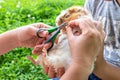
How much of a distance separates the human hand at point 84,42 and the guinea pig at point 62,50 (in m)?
0.03

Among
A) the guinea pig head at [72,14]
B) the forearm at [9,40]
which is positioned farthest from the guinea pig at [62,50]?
the forearm at [9,40]

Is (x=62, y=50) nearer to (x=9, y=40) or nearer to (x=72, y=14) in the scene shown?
(x=72, y=14)

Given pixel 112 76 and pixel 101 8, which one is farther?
pixel 101 8

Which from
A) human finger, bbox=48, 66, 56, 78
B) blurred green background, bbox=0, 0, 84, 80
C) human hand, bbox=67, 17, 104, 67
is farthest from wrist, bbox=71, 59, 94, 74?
blurred green background, bbox=0, 0, 84, 80

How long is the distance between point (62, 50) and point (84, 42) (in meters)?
0.11

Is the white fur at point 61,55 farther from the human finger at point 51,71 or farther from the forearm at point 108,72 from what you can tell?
the forearm at point 108,72

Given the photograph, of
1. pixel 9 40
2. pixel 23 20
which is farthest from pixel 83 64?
pixel 23 20

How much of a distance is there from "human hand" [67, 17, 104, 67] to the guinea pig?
0.03 m

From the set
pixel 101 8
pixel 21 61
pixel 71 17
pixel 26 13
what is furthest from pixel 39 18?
pixel 71 17

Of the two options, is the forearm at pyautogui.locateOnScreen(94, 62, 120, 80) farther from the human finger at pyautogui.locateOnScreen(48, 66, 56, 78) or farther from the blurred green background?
the blurred green background

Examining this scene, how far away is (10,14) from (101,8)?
2061 mm

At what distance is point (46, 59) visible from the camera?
1.15m

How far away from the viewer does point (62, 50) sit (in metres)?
1.14

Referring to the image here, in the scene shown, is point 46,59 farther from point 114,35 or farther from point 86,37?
point 114,35
